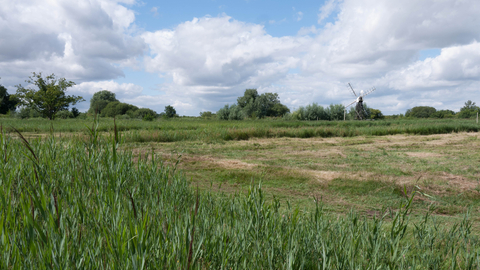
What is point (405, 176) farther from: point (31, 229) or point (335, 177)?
point (31, 229)

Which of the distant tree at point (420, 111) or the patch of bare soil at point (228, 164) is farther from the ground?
the distant tree at point (420, 111)

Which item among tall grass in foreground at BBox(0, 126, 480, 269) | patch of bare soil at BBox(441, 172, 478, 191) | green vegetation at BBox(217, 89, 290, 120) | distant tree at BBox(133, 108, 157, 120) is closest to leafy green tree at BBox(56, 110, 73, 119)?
distant tree at BBox(133, 108, 157, 120)

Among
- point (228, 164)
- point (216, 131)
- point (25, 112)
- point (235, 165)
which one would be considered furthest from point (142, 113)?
point (235, 165)

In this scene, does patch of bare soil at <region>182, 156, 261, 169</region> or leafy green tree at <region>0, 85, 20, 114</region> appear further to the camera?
leafy green tree at <region>0, 85, 20, 114</region>

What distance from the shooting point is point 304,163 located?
8062 millimetres

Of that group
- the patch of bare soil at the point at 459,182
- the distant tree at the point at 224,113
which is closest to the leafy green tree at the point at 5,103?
the distant tree at the point at 224,113

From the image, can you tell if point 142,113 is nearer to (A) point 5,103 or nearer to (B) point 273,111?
(A) point 5,103

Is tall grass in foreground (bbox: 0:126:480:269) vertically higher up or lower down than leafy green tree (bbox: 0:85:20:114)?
lower down

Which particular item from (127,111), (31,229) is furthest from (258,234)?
(127,111)

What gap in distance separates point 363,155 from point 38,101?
29837 mm

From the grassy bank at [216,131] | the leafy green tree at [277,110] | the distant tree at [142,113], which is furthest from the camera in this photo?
the leafy green tree at [277,110]

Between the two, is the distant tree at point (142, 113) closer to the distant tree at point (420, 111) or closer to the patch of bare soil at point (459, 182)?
the patch of bare soil at point (459, 182)

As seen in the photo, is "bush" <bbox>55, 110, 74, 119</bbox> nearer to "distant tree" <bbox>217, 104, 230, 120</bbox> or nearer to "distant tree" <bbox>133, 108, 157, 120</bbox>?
"distant tree" <bbox>133, 108, 157, 120</bbox>

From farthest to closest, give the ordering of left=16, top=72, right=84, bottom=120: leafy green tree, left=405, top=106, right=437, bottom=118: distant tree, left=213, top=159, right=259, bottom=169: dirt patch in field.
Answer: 1. left=405, top=106, right=437, bottom=118: distant tree
2. left=16, top=72, right=84, bottom=120: leafy green tree
3. left=213, top=159, right=259, bottom=169: dirt patch in field
